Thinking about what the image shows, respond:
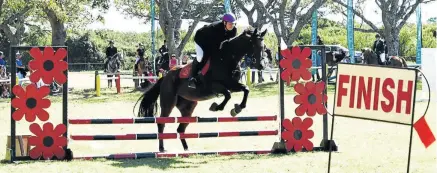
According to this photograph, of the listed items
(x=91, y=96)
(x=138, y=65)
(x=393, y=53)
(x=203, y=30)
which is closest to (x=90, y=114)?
(x=91, y=96)

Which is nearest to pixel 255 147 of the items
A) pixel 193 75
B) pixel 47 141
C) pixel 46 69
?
pixel 193 75

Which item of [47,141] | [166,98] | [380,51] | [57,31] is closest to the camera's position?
[47,141]

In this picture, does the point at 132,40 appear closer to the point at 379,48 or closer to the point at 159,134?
the point at 379,48

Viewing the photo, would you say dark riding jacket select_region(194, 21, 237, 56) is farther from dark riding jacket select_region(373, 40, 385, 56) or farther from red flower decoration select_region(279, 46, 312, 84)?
dark riding jacket select_region(373, 40, 385, 56)

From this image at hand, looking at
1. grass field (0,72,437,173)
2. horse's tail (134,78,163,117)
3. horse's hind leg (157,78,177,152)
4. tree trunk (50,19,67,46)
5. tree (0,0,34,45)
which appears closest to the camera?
grass field (0,72,437,173)

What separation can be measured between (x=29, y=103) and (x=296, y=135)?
3.86 m

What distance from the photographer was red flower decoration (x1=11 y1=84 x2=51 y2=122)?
9.01 meters

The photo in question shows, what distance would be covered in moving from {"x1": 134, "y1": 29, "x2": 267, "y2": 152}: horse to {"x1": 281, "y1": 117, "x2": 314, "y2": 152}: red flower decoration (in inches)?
32.0

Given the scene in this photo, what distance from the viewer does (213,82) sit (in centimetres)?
974

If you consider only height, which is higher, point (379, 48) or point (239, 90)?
point (379, 48)

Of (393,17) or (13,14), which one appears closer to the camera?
(393,17)

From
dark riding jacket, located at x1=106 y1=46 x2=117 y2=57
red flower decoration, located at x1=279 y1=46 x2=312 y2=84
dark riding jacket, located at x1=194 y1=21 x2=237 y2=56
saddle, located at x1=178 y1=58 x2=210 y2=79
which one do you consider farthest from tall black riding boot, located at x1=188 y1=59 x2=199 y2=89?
dark riding jacket, located at x1=106 y1=46 x2=117 y2=57

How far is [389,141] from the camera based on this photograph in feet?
35.4

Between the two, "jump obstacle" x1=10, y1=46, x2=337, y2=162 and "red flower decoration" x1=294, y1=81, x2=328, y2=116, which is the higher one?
"red flower decoration" x1=294, y1=81, x2=328, y2=116
